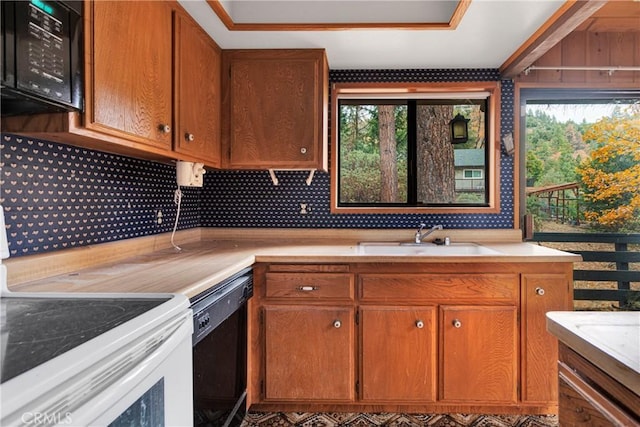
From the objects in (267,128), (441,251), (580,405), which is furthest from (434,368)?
(267,128)

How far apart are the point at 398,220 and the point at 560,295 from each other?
1.03 metres

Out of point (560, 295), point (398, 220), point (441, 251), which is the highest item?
point (398, 220)

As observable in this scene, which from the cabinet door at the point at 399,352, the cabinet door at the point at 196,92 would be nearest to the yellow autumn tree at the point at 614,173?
the cabinet door at the point at 399,352

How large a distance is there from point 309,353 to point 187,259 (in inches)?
31.7

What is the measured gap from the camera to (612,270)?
93.3 inches

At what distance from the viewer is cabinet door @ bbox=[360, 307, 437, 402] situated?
1.84 metres

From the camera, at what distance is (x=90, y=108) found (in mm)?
1100

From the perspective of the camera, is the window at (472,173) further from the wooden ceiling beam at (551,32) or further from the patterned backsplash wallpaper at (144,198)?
the wooden ceiling beam at (551,32)

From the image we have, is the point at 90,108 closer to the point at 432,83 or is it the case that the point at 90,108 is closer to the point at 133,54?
the point at 133,54

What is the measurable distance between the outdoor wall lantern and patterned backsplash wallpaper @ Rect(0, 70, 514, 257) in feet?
0.80

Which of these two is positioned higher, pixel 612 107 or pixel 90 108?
pixel 612 107

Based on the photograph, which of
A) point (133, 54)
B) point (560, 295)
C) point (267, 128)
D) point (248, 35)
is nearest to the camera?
point (133, 54)

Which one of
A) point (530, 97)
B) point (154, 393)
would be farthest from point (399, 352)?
point (530, 97)

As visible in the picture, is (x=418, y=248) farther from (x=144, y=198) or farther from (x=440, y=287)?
(x=144, y=198)
